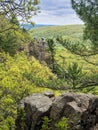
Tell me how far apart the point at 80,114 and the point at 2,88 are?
26.9m

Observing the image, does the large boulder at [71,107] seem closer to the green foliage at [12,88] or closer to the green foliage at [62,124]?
the green foliage at [62,124]

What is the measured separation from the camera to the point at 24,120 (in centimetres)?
2414

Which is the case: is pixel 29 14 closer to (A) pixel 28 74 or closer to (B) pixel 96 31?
(B) pixel 96 31

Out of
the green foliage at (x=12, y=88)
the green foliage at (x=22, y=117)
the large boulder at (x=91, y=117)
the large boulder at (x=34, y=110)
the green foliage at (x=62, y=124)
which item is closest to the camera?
the green foliage at (x=62, y=124)

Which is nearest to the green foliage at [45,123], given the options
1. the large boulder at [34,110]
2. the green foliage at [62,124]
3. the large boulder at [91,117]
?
the large boulder at [34,110]

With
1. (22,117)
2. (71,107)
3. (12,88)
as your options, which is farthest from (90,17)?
(12,88)

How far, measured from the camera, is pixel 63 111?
2278 cm

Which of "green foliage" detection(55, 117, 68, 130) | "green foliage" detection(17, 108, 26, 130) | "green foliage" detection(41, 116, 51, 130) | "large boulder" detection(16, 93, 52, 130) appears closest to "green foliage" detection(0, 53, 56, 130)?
"large boulder" detection(16, 93, 52, 130)

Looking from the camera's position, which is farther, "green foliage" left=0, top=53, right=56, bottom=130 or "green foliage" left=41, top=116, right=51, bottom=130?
"green foliage" left=0, top=53, right=56, bottom=130

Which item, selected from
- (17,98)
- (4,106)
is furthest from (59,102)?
(17,98)

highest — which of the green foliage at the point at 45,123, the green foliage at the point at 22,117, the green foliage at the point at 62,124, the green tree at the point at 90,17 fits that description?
the green tree at the point at 90,17

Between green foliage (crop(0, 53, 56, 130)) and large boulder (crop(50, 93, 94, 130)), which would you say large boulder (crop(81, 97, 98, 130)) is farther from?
green foliage (crop(0, 53, 56, 130))

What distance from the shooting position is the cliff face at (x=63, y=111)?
22.2m

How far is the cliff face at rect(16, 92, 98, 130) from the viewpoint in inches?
875
